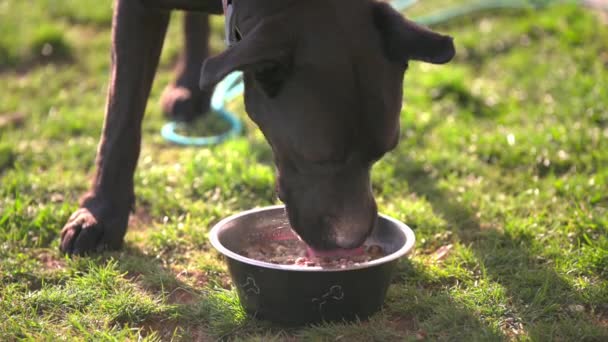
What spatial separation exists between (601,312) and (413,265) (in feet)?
2.46

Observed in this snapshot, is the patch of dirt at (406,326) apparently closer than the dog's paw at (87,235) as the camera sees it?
Yes

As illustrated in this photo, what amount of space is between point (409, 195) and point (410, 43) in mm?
1623

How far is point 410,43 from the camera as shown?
278 cm

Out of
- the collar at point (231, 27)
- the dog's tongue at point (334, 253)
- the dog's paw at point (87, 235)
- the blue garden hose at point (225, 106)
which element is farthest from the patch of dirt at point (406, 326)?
the blue garden hose at point (225, 106)

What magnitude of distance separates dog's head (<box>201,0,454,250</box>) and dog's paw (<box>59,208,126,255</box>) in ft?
3.42

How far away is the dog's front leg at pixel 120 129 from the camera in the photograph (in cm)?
360

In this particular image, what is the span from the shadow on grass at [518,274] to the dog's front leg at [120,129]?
1444 millimetres

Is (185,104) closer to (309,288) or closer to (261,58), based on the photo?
(309,288)

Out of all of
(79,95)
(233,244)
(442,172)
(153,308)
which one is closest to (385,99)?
(233,244)

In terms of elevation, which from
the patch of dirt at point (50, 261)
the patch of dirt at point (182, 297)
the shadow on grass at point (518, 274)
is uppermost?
the patch of dirt at point (50, 261)

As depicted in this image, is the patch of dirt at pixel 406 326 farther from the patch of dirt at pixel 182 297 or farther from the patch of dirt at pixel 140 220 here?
the patch of dirt at pixel 140 220

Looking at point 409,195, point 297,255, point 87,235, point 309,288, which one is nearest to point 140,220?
point 87,235

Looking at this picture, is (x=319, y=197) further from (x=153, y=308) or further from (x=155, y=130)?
(x=155, y=130)

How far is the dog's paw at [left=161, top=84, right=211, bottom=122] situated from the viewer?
5.31m
